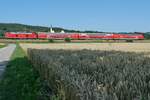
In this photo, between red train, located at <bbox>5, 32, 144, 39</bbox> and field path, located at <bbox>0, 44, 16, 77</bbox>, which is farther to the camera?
red train, located at <bbox>5, 32, 144, 39</bbox>

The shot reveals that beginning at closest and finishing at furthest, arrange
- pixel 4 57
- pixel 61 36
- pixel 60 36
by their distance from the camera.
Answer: pixel 4 57 → pixel 61 36 → pixel 60 36

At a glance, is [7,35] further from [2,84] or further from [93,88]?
[93,88]

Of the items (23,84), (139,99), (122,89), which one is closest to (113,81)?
(122,89)

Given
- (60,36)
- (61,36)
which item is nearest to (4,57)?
(61,36)

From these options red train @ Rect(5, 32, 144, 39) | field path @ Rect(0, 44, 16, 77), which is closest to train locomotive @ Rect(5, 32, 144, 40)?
red train @ Rect(5, 32, 144, 39)

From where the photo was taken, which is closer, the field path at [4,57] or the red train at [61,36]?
the field path at [4,57]

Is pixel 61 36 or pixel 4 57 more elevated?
pixel 4 57

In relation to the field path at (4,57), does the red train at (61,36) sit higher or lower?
lower

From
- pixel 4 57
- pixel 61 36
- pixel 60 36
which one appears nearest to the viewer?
pixel 4 57

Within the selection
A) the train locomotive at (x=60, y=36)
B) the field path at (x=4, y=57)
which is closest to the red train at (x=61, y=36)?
the train locomotive at (x=60, y=36)

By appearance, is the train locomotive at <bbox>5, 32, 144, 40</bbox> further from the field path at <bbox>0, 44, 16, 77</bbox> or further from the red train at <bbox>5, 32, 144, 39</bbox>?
the field path at <bbox>0, 44, 16, 77</bbox>

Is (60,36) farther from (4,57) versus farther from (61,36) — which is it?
(4,57)

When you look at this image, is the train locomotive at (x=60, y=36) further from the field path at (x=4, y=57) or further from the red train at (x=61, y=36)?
the field path at (x=4, y=57)

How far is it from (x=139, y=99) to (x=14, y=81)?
1196 cm
